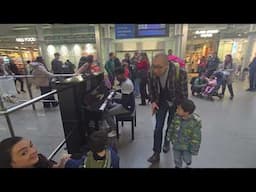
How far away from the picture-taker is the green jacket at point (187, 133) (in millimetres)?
1606

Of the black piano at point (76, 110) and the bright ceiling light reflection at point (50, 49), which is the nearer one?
the black piano at point (76, 110)

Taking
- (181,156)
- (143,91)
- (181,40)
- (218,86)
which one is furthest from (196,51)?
(181,156)

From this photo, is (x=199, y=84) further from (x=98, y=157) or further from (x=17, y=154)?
(x=17, y=154)

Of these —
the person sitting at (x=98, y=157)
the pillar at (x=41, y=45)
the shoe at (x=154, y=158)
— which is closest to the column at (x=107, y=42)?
the pillar at (x=41, y=45)

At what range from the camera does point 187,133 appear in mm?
1626

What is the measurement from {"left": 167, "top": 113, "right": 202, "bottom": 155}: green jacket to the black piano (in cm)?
114

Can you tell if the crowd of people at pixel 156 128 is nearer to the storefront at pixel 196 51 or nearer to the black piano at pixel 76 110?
the black piano at pixel 76 110

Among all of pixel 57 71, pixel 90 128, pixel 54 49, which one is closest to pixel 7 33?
pixel 54 49

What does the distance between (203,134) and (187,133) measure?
141cm

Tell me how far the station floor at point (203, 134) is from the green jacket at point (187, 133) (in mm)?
485
